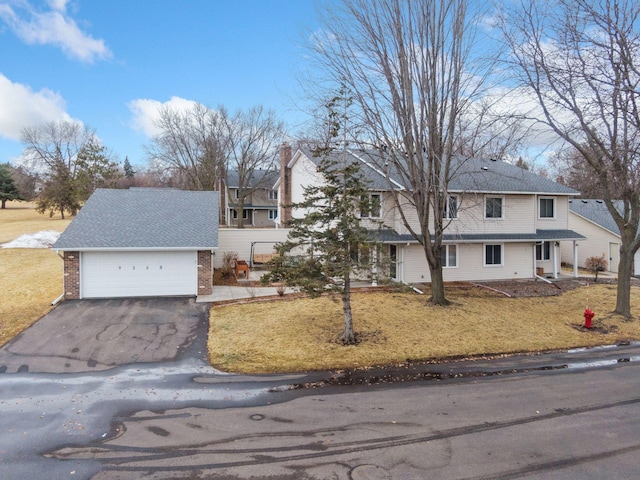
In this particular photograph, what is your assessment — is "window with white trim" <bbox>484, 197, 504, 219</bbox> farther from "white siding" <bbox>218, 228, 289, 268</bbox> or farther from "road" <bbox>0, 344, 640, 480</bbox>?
"road" <bbox>0, 344, 640, 480</bbox>

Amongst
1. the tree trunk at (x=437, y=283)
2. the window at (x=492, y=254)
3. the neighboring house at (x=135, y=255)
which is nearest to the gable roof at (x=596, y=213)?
the window at (x=492, y=254)

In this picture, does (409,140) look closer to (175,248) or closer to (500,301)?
(500,301)

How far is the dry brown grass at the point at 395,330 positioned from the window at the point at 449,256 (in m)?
3.27

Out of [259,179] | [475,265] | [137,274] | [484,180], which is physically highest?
[259,179]

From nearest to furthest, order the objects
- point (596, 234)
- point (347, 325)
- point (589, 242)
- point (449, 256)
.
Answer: point (347, 325) < point (449, 256) < point (596, 234) < point (589, 242)

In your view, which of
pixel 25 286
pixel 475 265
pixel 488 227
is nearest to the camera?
pixel 25 286

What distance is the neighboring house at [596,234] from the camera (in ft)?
88.5

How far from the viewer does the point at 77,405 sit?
7.40 metres

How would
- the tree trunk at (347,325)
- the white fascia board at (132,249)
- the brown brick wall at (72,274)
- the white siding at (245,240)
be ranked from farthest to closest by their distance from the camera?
the white siding at (245,240) → the brown brick wall at (72,274) → the white fascia board at (132,249) → the tree trunk at (347,325)

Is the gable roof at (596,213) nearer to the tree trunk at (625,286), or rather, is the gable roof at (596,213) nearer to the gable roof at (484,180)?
the gable roof at (484,180)

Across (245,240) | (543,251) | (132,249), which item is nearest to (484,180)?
(543,251)

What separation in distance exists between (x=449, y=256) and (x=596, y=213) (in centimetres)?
1660

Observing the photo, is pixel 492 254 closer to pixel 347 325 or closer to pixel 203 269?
pixel 347 325

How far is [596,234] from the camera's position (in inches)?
1101
